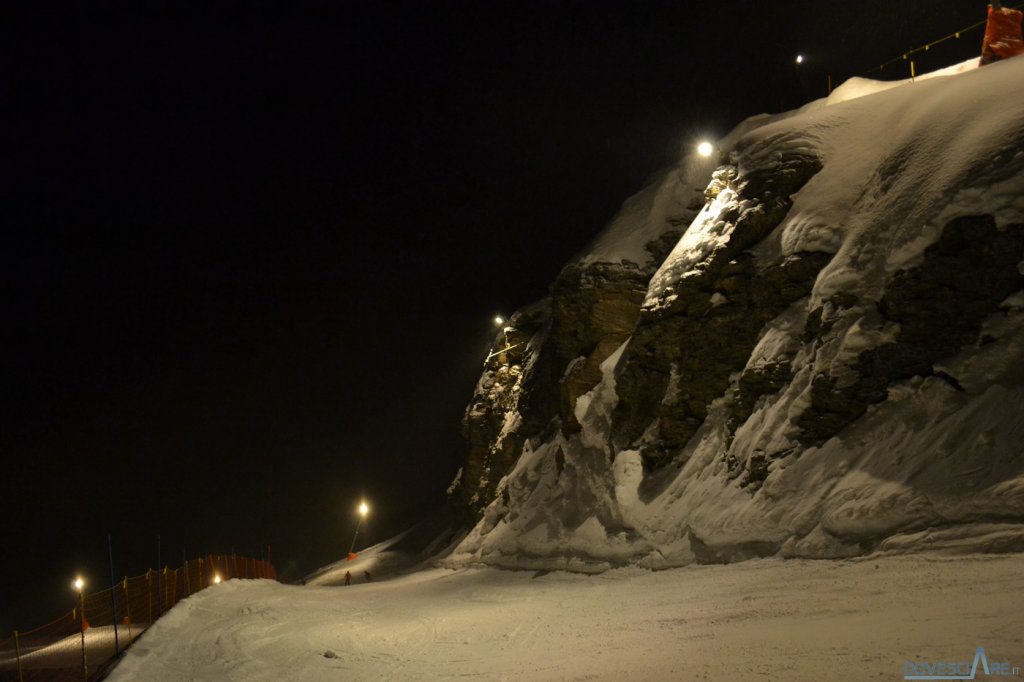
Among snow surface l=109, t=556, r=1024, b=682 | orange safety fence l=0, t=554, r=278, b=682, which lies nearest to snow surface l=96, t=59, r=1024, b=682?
snow surface l=109, t=556, r=1024, b=682

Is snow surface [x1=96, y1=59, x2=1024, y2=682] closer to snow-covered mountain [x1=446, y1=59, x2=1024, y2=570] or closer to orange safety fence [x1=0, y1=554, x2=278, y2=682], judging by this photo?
snow-covered mountain [x1=446, y1=59, x2=1024, y2=570]

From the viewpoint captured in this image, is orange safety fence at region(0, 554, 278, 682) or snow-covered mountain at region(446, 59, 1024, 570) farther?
orange safety fence at region(0, 554, 278, 682)

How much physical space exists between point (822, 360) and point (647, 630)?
628cm

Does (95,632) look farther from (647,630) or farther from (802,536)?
(802,536)

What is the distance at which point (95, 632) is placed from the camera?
1292 cm

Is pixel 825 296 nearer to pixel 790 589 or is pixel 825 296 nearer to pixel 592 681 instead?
pixel 790 589

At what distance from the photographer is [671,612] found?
951 cm

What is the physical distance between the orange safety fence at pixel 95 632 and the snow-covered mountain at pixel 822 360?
28.7 ft

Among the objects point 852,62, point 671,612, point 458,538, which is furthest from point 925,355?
point 458,538

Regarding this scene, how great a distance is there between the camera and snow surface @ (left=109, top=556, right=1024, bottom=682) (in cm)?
602

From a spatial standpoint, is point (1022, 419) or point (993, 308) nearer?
point (1022, 419)

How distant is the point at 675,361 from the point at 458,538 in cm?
1752

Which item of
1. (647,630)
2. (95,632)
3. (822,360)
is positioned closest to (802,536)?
(647,630)

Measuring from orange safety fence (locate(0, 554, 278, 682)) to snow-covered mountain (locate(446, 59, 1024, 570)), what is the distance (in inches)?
345
